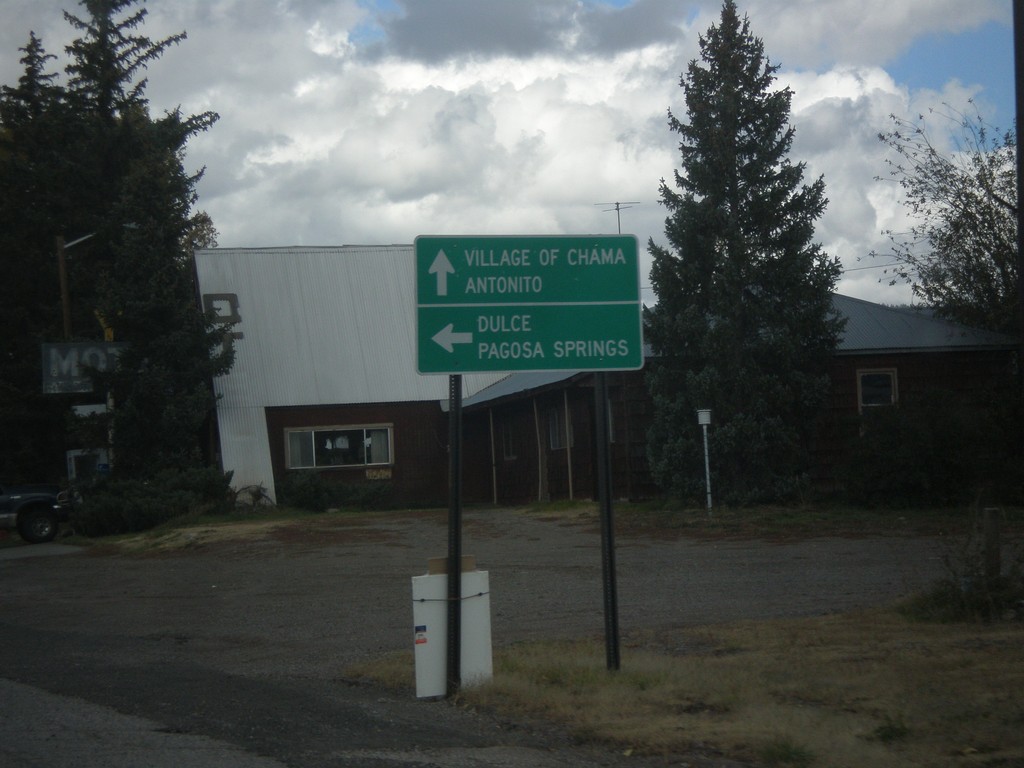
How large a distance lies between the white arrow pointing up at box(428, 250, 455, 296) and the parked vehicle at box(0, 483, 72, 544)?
2188 cm

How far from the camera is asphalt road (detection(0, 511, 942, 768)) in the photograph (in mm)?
6836

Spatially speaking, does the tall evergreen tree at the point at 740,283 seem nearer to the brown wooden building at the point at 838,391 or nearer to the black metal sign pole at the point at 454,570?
the brown wooden building at the point at 838,391

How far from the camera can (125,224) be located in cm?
3061

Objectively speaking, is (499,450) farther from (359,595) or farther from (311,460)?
(359,595)

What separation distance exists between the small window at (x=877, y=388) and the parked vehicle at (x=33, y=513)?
63.5 ft

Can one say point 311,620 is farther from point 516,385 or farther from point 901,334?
point 901,334

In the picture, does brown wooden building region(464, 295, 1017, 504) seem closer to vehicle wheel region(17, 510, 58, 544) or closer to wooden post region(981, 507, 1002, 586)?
vehicle wheel region(17, 510, 58, 544)

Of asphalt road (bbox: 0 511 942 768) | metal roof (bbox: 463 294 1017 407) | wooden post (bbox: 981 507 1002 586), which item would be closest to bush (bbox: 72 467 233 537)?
asphalt road (bbox: 0 511 942 768)

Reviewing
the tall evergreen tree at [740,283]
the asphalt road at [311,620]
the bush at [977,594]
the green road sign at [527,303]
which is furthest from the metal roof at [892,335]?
the green road sign at [527,303]

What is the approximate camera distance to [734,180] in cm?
2322

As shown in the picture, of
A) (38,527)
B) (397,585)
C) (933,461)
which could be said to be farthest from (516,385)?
(397,585)

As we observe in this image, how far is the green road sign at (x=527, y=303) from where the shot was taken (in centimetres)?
867

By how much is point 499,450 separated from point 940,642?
2534cm

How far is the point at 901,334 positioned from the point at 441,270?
21437 mm
